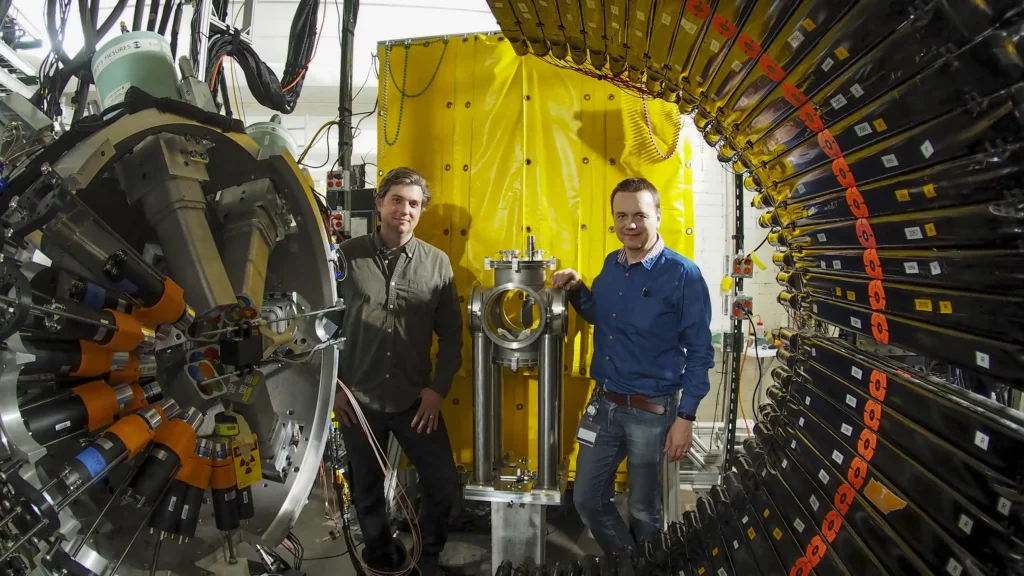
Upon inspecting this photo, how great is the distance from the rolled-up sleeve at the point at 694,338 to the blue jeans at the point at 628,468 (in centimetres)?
14

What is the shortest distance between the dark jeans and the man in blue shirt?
67 centimetres

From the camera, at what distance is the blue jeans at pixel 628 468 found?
226 centimetres

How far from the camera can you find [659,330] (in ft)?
7.39

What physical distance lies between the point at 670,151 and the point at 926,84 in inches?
72.1

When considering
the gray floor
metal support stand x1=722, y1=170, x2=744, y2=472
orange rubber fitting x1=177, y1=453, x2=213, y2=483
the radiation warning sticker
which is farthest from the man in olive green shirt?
metal support stand x1=722, y1=170, x2=744, y2=472

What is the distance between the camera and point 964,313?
93cm

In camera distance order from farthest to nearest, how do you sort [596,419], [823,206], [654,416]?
[596,419] < [654,416] < [823,206]

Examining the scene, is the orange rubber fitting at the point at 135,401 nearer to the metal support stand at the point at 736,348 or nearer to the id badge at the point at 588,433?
the id badge at the point at 588,433

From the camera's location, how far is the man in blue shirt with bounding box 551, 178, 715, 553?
221 cm

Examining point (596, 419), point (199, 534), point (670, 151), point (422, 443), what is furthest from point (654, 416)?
point (199, 534)

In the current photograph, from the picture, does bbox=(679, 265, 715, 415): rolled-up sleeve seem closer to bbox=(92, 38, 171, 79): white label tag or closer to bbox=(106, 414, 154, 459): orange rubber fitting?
bbox=(106, 414, 154, 459): orange rubber fitting

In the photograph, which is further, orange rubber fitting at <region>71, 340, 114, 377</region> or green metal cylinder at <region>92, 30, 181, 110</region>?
green metal cylinder at <region>92, 30, 181, 110</region>

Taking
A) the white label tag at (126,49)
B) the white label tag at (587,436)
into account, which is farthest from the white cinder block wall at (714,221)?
the white label tag at (126,49)

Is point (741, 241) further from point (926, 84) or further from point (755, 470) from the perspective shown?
point (926, 84)
